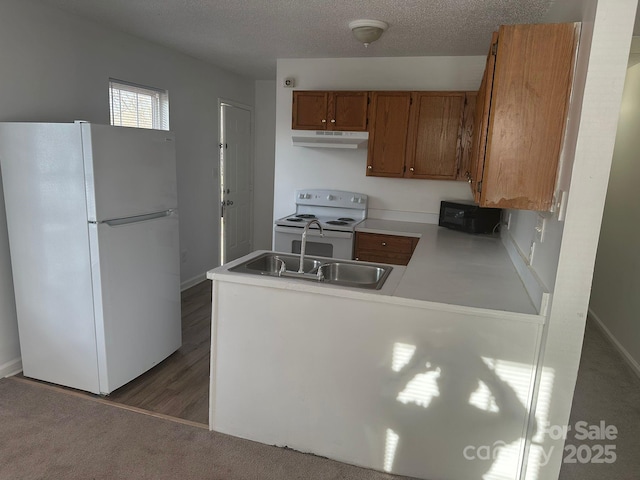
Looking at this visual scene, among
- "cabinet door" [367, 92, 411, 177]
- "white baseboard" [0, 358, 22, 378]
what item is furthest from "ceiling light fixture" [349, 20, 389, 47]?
"white baseboard" [0, 358, 22, 378]

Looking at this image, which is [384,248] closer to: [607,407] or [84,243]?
[607,407]

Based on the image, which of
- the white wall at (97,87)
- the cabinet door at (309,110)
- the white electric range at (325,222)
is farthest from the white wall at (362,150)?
the white wall at (97,87)

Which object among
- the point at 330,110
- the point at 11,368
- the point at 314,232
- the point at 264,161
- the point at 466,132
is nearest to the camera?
the point at 11,368

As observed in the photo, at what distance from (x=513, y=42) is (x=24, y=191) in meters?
2.73

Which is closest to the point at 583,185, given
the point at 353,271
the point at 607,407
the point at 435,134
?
the point at 353,271

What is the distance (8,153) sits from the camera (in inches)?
101

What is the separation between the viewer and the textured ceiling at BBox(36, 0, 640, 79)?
2723mm

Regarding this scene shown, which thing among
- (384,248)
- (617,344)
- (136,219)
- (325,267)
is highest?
(136,219)

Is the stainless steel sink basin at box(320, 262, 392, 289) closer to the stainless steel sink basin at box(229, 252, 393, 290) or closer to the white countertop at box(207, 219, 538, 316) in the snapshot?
the stainless steel sink basin at box(229, 252, 393, 290)

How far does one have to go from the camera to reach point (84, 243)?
8.21 feet

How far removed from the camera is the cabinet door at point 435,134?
3723mm

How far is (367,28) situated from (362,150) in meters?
1.40

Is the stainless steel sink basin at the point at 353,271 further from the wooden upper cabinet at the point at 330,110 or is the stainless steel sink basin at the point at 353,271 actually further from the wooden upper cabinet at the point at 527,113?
the wooden upper cabinet at the point at 330,110

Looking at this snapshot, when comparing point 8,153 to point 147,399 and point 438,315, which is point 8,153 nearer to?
point 147,399
